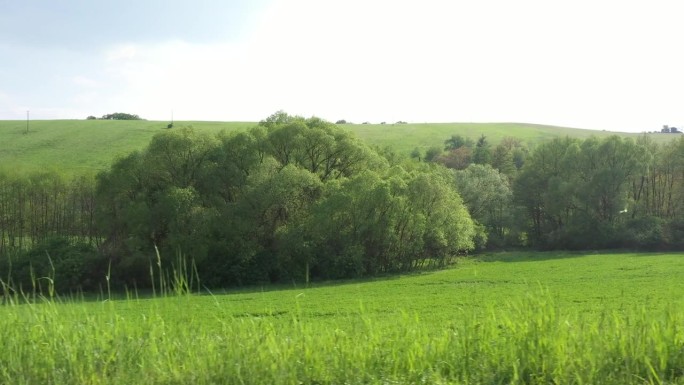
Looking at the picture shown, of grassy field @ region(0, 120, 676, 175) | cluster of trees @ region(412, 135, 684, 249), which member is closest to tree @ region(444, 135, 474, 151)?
grassy field @ region(0, 120, 676, 175)

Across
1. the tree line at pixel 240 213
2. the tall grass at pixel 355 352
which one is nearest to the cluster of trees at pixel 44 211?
the tree line at pixel 240 213

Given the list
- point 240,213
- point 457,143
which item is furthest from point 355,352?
point 457,143

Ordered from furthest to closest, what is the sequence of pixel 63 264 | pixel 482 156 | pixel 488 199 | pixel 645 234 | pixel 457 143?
pixel 457 143 < pixel 482 156 < pixel 488 199 < pixel 645 234 < pixel 63 264

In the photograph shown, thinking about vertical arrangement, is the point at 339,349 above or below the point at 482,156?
below

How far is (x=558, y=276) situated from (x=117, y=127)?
83438 mm

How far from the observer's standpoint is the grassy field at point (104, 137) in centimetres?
7044

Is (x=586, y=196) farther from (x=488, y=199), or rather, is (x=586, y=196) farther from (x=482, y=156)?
(x=482, y=156)

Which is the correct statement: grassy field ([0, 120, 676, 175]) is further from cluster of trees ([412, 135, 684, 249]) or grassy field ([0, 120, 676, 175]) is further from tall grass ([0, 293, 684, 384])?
tall grass ([0, 293, 684, 384])

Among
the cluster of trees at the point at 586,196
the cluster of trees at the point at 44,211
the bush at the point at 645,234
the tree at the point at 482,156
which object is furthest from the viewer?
the tree at the point at 482,156

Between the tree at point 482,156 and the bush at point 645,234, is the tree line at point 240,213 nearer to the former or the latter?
the bush at point 645,234

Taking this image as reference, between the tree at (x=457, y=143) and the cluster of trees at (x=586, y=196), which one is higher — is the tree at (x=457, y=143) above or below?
above

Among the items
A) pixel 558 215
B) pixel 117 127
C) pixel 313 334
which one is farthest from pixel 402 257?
pixel 117 127

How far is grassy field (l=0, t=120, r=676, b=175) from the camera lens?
70.4 meters

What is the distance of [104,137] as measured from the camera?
8644 centimetres
